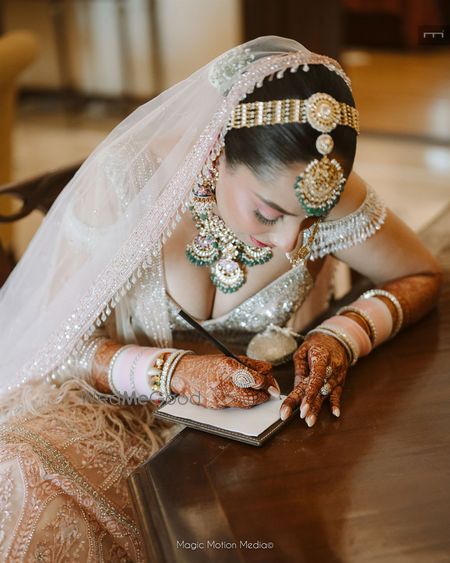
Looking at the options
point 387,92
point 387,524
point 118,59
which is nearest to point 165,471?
point 387,524

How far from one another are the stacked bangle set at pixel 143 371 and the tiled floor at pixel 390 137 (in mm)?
2488

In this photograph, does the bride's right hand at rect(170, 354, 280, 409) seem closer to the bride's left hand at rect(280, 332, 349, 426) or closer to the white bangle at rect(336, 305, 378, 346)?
the bride's left hand at rect(280, 332, 349, 426)

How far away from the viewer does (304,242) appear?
1374 millimetres

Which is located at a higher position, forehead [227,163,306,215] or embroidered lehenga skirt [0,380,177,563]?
forehead [227,163,306,215]

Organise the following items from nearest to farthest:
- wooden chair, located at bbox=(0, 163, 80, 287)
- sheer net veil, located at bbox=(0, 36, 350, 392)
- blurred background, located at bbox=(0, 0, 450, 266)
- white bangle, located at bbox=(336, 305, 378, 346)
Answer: sheer net veil, located at bbox=(0, 36, 350, 392) < white bangle, located at bbox=(336, 305, 378, 346) < wooden chair, located at bbox=(0, 163, 80, 287) < blurred background, located at bbox=(0, 0, 450, 266)

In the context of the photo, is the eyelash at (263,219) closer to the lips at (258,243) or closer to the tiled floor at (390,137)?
the lips at (258,243)

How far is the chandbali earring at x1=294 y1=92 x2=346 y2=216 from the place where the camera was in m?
1.13

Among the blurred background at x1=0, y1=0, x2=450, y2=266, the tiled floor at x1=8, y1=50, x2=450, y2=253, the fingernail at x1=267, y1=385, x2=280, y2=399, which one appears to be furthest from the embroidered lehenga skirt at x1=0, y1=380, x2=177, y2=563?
the blurred background at x1=0, y1=0, x2=450, y2=266

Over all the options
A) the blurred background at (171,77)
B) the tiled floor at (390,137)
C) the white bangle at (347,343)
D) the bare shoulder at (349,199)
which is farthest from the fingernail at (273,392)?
the blurred background at (171,77)

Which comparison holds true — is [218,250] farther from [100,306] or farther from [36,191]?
[36,191]

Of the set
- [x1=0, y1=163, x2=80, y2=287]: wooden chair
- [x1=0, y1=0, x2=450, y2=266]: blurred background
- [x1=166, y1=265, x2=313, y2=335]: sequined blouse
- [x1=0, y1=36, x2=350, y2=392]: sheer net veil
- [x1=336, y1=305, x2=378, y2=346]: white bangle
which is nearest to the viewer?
[x1=0, y1=36, x2=350, y2=392]: sheer net veil

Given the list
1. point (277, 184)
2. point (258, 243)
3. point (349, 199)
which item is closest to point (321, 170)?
point (277, 184)

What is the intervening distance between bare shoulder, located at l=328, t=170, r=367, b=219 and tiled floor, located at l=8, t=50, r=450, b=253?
2.27 m

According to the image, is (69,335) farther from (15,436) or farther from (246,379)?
(246,379)
